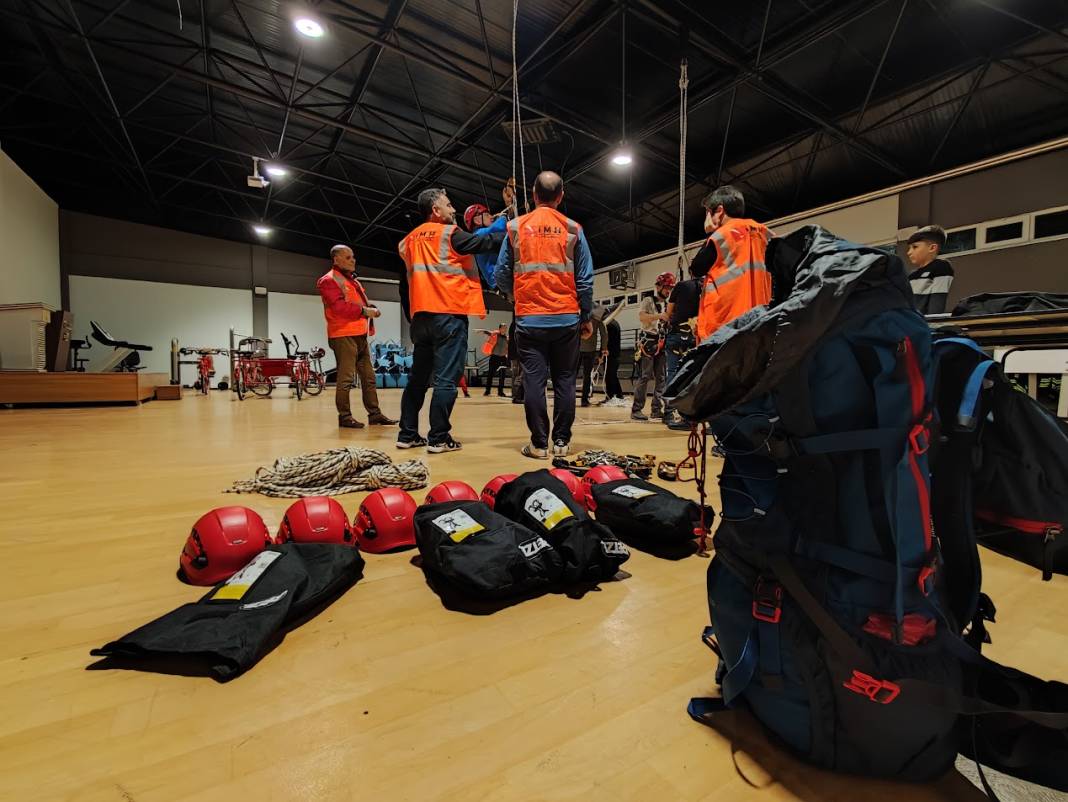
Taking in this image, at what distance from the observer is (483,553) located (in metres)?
1.14

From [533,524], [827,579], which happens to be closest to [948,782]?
[827,579]

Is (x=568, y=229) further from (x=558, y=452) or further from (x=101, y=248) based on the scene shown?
(x=101, y=248)

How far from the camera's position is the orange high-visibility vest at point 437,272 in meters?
3.04

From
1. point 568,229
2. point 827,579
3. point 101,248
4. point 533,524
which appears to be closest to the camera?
point 827,579

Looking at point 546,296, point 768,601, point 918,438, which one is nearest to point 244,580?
point 768,601

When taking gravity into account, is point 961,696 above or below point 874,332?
below

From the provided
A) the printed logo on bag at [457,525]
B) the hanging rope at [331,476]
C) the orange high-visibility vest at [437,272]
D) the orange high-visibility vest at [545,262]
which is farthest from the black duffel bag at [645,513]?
the orange high-visibility vest at [437,272]

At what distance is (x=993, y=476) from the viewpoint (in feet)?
2.24

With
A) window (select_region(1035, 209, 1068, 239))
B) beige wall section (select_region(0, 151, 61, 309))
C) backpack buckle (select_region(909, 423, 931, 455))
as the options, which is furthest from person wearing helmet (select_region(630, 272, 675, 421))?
beige wall section (select_region(0, 151, 61, 309))

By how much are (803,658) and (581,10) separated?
8.30m

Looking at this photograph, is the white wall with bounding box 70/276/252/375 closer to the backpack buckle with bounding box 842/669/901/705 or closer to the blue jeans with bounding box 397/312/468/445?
the blue jeans with bounding box 397/312/468/445

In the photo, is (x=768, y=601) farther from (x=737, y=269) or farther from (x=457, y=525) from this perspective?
(x=737, y=269)

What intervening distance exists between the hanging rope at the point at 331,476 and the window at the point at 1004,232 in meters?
10.6

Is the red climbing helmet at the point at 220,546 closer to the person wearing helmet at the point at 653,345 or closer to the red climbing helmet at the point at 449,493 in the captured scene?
the red climbing helmet at the point at 449,493
